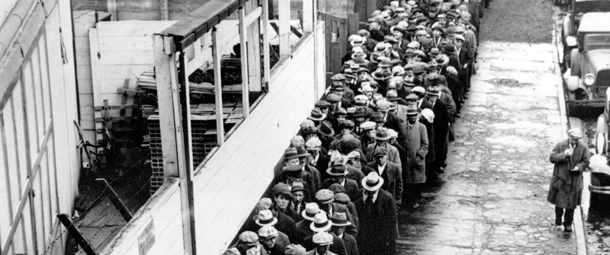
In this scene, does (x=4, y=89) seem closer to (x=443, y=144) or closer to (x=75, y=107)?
(x=75, y=107)

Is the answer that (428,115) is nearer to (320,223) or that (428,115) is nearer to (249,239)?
(320,223)

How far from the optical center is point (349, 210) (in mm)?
12227

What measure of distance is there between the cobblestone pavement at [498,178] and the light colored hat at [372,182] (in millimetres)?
1778

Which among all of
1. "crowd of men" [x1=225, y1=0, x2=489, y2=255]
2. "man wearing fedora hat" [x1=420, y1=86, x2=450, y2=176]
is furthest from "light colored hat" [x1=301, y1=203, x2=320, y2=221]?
"man wearing fedora hat" [x1=420, y1=86, x2=450, y2=176]

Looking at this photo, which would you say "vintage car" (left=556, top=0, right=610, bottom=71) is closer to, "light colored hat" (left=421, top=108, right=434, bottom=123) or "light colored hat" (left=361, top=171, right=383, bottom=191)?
"light colored hat" (left=421, top=108, right=434, bottom=123)

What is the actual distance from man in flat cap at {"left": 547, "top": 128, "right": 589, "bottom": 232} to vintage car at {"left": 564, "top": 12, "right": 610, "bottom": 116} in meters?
6.39

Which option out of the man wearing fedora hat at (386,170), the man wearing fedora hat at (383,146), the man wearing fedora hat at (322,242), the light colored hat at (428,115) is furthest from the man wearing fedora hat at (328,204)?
the light colored hat at (428,115)

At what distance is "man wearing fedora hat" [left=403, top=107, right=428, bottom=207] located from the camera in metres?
15.8

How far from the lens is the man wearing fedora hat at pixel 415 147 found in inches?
623

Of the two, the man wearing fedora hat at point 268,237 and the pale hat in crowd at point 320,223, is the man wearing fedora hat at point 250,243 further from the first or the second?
the pale hat in crowd at point 320,223

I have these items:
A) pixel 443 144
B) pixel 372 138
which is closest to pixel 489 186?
pixel 443 144

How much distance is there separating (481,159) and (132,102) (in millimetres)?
6293

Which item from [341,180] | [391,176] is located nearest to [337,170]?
[341,180]

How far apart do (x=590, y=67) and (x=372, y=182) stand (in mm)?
9783
